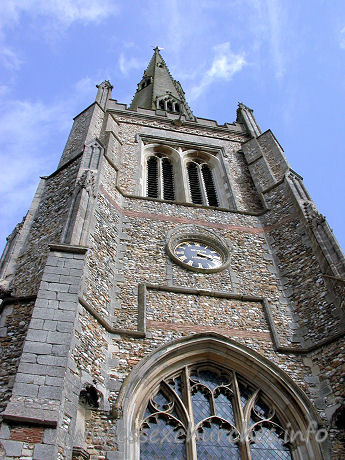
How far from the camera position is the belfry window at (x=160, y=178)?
53.3 feet

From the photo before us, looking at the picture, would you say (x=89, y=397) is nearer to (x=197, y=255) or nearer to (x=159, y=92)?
(x=197, y=255)

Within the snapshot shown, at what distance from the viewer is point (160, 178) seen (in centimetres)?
1697

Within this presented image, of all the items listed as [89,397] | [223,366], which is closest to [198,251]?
[223,366]

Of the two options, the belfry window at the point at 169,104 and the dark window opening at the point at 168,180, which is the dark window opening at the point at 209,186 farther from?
the belfry window at the point at 169,104

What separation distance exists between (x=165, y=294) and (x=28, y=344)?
390 cm

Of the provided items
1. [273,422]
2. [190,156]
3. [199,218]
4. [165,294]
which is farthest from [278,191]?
[273,422]

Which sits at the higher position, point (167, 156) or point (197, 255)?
point (167, 156)

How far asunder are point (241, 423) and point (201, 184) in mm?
10078

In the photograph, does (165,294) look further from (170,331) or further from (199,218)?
(199,218)

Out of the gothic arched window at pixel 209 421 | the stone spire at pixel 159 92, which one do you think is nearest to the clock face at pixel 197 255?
the gothic arched window at pixel 209 421

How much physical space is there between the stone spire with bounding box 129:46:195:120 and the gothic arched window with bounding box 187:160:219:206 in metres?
5.77

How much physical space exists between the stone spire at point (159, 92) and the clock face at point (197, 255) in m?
12.1

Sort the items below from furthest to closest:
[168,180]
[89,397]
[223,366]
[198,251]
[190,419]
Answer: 1. [168,180]
2. [198,251]
3. [223,366]
4. [190,419]
5. [89,397]

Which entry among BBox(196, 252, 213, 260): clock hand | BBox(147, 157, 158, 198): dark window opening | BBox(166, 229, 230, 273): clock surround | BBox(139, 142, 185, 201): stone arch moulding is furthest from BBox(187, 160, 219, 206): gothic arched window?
BBox(196, 252, 213, 260): clock hand
